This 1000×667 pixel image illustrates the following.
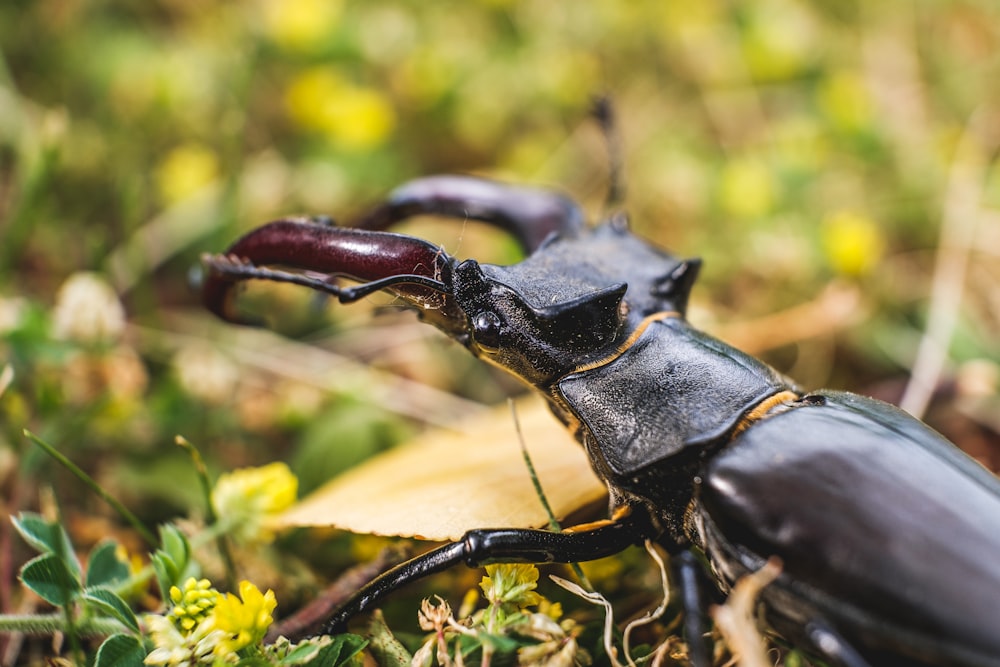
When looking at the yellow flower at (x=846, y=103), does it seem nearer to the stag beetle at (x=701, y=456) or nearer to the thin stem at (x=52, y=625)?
the stag beetle at (x=701, y=456)

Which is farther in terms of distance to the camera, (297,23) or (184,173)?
(297,23)

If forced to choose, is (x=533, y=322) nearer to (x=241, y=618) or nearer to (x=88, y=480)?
(x=241, y=618)

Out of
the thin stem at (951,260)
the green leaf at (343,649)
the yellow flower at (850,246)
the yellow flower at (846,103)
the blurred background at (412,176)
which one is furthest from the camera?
the yellow flower at (846,103)

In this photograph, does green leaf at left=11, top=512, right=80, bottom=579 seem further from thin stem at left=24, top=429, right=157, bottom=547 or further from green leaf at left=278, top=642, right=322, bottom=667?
green leaf at left=278, top=642, right=322, bottom=667

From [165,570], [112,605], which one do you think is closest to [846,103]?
[165,570]

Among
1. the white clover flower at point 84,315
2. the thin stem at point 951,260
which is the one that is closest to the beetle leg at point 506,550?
the white clover flower at point 84,315

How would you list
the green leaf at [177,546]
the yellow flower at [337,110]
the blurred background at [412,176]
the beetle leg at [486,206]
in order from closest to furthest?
the green leaf at [177,546] < the beetle leg at [486,206] < the blurred background at [412,176] < the yellow flower at [337,110]

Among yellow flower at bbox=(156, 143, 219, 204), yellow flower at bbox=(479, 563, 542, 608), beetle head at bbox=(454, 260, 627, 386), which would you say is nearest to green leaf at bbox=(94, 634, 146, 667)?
yellow flower at bbox=(479, 563, 542, 608)
